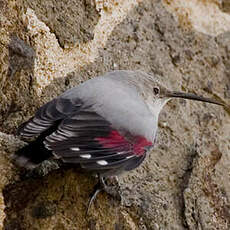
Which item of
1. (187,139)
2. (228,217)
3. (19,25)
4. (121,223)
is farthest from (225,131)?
(19,25)

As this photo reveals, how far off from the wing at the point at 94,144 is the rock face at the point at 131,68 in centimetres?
14

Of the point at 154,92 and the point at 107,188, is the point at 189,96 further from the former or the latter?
the point at 107,188

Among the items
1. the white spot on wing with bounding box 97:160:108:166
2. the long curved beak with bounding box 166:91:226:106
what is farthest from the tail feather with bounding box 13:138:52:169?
the long curved beak with bounding box 166:91:226:106

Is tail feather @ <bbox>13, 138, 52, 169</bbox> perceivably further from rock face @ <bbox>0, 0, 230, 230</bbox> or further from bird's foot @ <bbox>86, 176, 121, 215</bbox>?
bird's foot @ <bbox>86, 176, 121, 215</bbox>

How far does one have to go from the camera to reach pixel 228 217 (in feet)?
8.22

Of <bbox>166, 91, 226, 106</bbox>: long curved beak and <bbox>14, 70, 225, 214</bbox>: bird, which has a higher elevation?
<bbox>14, 70, 225, 214</bbox>: bird

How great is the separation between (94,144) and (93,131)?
67mm

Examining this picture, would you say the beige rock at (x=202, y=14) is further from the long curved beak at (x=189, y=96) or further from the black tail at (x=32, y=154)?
the black tail at (x=32, y=154)

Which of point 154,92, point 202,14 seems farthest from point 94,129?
point 202,14

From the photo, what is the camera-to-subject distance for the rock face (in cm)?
204

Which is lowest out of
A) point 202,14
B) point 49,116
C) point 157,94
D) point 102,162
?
point 157,94

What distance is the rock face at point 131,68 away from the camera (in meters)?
2.04

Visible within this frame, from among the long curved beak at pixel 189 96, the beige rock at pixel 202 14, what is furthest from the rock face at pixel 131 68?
the long curved beak at pixel 189 96

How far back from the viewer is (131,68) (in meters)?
2.79
